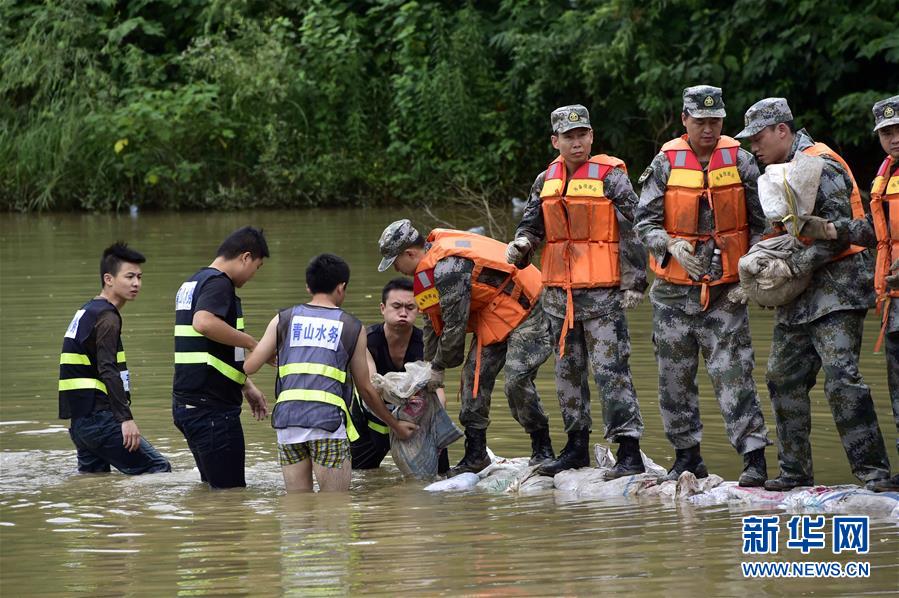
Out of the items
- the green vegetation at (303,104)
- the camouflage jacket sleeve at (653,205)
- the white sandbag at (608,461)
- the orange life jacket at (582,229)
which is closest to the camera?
the camouflage jacket sleeve at (653,205)

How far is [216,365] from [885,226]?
3.80m

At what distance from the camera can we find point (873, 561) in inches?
246

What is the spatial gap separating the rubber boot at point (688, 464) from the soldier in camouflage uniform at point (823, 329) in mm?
581

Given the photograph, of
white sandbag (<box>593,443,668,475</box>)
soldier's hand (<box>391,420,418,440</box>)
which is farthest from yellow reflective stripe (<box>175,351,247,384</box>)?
white sandbag (<box>593,443,668,475</box>)

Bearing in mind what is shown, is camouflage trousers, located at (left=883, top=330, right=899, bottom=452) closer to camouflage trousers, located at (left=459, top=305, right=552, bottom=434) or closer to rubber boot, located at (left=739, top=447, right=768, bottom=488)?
rubber boot, located at (left=739, top=447, right=768, bottom=488)

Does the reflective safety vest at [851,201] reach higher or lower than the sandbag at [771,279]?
higher

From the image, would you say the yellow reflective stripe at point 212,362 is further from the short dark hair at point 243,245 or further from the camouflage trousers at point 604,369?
the camouflage trousers at point 604,369

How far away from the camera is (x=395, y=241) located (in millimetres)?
8469

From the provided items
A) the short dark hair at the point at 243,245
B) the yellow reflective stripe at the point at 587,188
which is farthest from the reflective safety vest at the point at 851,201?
the short dark hair at the point at 243,245

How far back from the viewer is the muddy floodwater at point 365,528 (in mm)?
6250

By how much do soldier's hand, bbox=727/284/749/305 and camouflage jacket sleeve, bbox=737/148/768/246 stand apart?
266 millimetres

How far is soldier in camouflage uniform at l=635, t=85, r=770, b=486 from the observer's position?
7.62 m

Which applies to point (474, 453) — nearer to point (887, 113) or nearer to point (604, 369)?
point (604, 369)

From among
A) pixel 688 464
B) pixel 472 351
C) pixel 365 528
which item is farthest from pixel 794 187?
pixel 365 528
